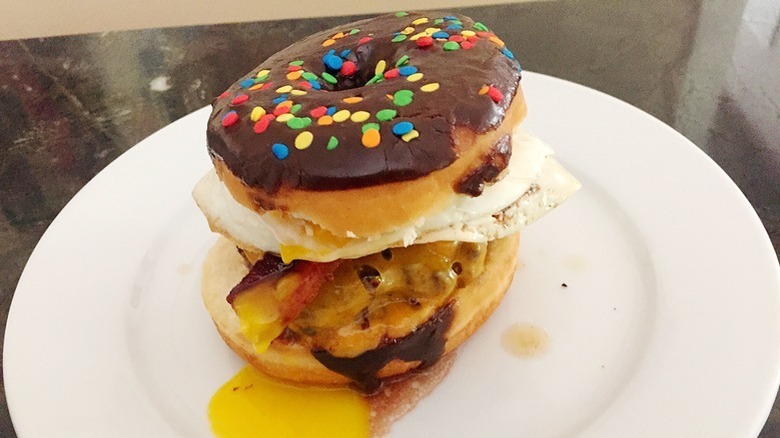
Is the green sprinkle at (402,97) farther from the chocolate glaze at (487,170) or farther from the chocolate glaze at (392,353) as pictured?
the chocolate glaze at (392,353)

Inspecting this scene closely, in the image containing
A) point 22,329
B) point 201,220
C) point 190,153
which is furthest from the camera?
point 190,153

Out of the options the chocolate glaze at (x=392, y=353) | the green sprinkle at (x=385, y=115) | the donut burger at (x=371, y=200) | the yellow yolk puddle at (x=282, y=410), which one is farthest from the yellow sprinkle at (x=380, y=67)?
the yellow yolk puddle at (x=282, y=410)

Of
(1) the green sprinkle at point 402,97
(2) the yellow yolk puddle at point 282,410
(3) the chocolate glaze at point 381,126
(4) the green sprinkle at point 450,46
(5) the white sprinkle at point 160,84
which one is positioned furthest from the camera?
(5) the white sprinkle at point 160,84

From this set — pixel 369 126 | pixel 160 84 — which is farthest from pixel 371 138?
pixel 160 84

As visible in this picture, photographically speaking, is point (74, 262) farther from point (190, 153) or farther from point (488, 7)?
point (488, 7)

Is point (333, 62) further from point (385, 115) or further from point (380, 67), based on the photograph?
point (385, 115)

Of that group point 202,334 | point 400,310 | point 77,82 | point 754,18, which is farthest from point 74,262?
point 754,18

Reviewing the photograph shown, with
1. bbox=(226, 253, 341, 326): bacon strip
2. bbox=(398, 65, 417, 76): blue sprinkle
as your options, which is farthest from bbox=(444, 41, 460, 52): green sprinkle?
bbox=(226, 253, 341, 326): bacon strip
